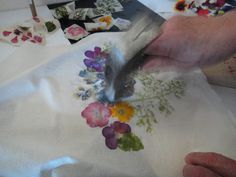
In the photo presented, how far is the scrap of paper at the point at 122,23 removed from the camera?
0.82 meters

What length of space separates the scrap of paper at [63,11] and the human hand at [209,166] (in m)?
0.60

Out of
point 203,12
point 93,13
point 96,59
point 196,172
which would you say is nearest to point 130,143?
point 196,172

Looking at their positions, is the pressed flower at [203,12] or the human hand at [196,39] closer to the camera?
the human hand at [196,39]

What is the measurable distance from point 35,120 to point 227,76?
1.59ft

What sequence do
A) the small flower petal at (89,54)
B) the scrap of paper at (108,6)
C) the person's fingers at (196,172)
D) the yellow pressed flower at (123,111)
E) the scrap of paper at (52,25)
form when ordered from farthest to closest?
the scrap of paper at (108,6), the scrap of paper at (52,25), the small flower petal at (89,54), the yellow pressed flower at (123,111), the person's fingers at (196,172)

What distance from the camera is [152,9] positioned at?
921 mm

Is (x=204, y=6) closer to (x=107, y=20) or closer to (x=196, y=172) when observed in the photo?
(x=107, y=20)

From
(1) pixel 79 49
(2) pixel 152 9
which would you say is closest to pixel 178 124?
(1) pixel 79 49

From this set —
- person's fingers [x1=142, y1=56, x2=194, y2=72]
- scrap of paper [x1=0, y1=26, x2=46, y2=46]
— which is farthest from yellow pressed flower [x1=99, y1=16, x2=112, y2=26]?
person's fingers [x1=142, y1=56, x2=194, y2=72]

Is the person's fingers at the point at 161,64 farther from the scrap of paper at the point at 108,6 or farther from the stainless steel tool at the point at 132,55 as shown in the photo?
the scrap of paper at the point at 108,6

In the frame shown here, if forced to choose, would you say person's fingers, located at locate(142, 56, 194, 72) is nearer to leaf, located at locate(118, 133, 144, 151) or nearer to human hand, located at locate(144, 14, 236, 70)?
human hand, located at locate(144, 14, 236, 70)

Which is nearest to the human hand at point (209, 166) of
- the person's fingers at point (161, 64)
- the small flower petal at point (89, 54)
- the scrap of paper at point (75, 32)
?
the person's fingers at point (161, 64)

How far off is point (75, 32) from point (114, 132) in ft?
1.22

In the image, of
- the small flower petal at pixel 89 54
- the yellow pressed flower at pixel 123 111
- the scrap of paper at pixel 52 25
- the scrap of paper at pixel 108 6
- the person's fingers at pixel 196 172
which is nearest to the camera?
the person's fingers at pixel 196 172
